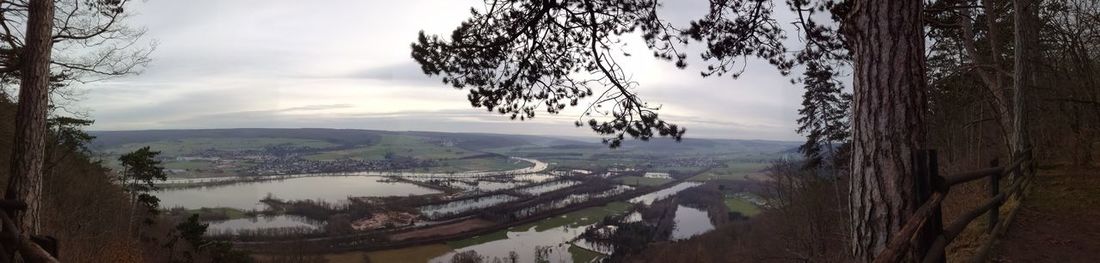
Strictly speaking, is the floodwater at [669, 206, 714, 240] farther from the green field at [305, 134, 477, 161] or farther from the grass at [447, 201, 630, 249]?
the green field at [305, 134, 477, 161]

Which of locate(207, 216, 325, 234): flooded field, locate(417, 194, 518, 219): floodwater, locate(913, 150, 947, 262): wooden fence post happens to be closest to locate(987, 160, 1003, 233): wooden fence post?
locate(913, 150, 947, 262): wooden fence post

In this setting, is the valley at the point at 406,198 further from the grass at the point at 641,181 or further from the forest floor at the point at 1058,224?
the forest floor at the point at 1058,224

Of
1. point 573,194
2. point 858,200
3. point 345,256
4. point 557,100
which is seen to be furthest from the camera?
point 573,194

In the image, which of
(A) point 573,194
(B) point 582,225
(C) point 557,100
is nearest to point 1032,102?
(C) point 557,100

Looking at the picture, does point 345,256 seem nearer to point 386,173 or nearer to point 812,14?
point 812,14

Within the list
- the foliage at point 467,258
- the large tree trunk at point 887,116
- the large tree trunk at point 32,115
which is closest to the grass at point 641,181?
the foliage at point 467,258

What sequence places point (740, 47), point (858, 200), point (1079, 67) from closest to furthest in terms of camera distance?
point (858, 200), point (740, 47), point (1079, 67)
